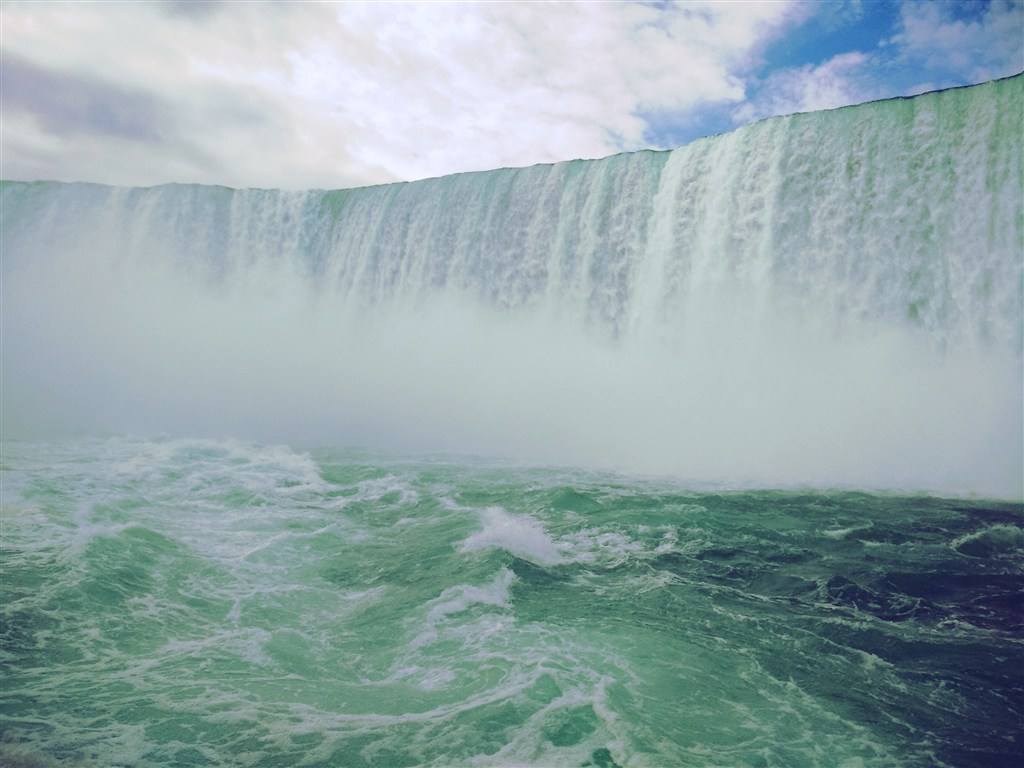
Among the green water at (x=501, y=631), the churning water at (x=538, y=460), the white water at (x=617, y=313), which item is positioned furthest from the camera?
the white water at (x=617, y=313)

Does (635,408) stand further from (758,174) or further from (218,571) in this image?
(218,571)

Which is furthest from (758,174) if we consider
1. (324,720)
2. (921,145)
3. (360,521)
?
(324,720)

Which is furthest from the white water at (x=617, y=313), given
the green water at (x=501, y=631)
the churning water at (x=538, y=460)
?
the green water at (x=501, y=631)

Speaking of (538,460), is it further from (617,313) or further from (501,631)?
(501,631)

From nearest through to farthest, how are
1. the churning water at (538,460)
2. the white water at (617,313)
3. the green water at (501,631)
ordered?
the green water at (501,631) < the churning water at (538,460) < the white water at (617,313)

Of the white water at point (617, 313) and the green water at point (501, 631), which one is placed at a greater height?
the white water at point (617, 313)

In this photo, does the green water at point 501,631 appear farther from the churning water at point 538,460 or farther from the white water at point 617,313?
the white water at point 617,313

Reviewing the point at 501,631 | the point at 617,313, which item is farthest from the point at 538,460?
the point at 501,631
